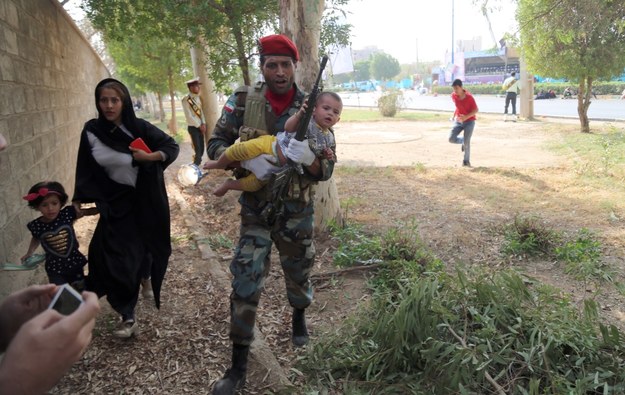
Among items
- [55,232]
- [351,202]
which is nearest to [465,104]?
[351,202]

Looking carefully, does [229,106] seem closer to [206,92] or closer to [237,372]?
[237,372]

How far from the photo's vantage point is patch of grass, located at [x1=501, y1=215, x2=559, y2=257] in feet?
14.4

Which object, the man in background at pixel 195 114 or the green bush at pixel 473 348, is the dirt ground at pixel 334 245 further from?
the man in background at pixel 195 114

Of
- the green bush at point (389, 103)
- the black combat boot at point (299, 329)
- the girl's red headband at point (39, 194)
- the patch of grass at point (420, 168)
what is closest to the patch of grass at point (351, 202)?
the patch of grass at point (420, 168)

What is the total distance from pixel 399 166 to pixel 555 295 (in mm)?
6119

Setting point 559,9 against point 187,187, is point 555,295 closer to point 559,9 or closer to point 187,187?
point 187,187

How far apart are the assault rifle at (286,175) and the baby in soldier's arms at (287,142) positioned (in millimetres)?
45

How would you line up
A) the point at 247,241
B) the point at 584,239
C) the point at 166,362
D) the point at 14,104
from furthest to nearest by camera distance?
the point at 584,239 → the point at 14,104 → the point at 166,362 → the point at 247,241

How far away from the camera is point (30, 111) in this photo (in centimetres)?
412

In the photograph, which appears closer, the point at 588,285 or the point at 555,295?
the point at 555,295

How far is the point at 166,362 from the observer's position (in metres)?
2.86

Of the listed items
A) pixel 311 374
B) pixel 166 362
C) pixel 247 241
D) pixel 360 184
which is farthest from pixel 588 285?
pixel 360 184

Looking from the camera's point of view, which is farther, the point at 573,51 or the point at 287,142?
the point at 573,51

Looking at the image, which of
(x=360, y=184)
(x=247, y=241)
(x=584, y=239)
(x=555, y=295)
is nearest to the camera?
(x=247, y=241)
